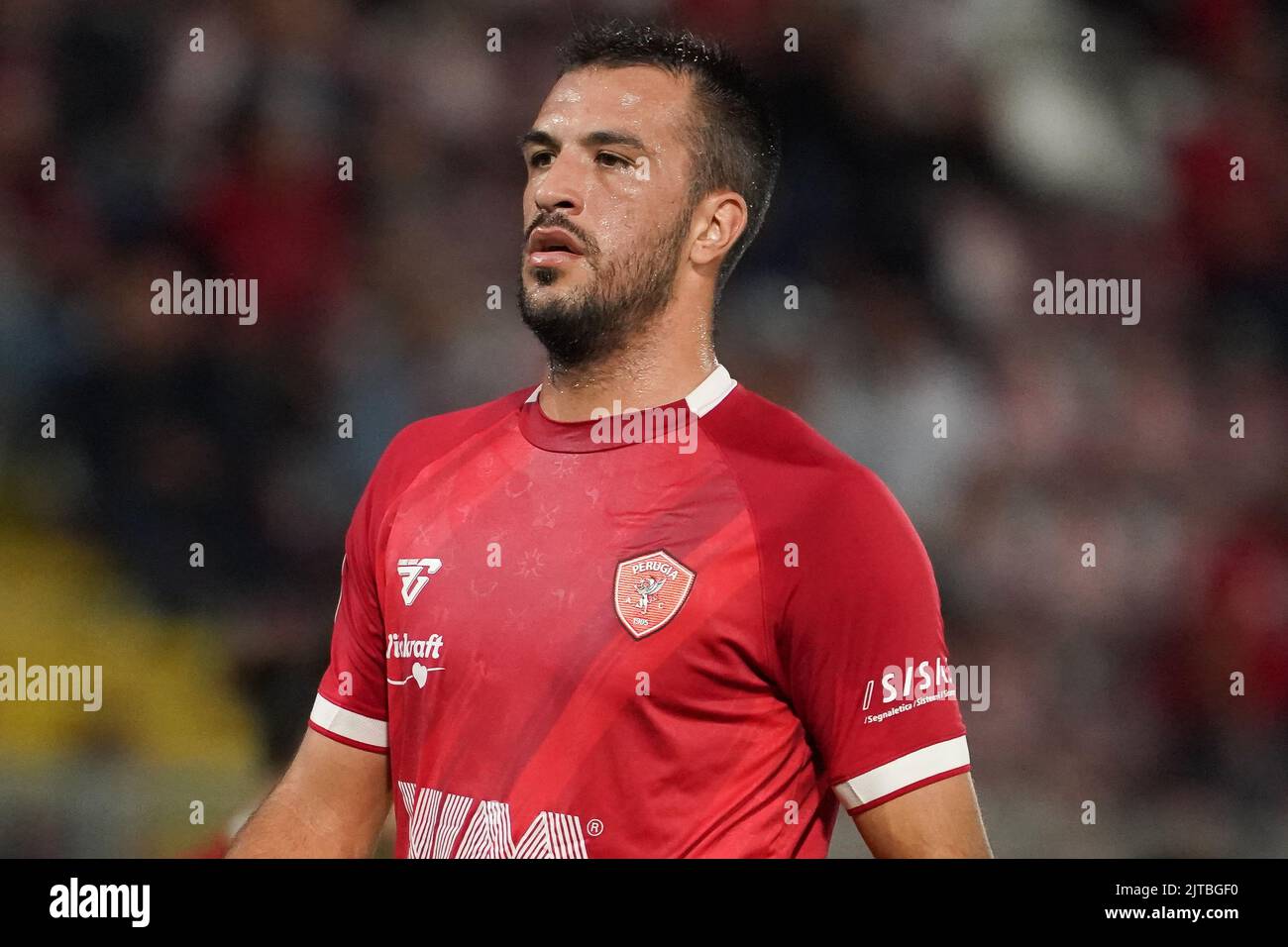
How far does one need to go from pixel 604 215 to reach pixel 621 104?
0.22 m

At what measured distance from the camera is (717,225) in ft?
8.60

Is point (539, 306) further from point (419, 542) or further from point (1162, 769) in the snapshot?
point (1162, 769)

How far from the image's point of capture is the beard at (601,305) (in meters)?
→ 2.50

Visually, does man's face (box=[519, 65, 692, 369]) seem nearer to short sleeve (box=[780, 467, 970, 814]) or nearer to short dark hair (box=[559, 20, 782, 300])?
short dark hair (box=[559, 20, 782, 300])

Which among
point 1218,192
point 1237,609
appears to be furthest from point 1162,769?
point 1218,192

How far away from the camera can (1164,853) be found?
11.7ft

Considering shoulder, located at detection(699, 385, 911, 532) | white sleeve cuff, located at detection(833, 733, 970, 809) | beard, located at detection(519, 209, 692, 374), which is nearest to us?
white sleeve cuff, located at detection(833, 733, 970, 809)

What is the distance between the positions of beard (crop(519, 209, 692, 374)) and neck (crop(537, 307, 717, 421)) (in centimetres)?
2

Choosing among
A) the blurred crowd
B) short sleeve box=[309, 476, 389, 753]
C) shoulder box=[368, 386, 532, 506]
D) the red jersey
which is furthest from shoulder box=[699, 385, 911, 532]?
the blurred crowd

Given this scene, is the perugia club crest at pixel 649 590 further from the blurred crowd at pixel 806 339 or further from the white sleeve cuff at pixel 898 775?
the blurred crowd at pixel 806 339

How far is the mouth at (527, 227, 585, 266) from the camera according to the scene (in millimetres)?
2508

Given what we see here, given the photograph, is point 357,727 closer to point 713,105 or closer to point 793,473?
point 793,473
